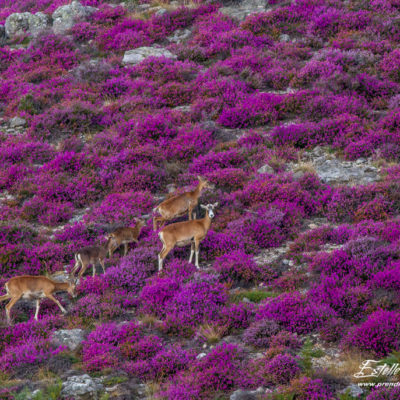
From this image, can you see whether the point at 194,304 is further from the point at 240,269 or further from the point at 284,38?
the point at 284,38

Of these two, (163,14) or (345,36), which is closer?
(345,36)

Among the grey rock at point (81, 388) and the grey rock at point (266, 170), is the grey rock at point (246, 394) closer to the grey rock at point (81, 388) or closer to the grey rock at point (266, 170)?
the grey rock at point (81, 388)

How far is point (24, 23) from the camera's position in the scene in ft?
99.7

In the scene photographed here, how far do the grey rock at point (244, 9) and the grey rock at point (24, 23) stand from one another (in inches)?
365

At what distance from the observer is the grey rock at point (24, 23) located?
→ 3016cm

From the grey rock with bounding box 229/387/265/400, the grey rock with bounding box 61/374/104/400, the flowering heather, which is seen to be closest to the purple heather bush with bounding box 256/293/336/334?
the flowering heather

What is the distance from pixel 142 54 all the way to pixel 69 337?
17.7m

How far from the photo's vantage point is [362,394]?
8547 millimetres

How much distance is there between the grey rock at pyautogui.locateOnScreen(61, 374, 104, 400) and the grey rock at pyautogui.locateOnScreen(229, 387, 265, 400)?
2149mm

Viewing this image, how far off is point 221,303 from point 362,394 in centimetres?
374

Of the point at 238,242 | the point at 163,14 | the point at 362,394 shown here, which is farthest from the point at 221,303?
the point at 163,14

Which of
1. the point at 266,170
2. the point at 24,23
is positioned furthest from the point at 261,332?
the point at 24,23

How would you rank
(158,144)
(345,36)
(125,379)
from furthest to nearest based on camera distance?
(345,36) → (158,144) → (125,379)

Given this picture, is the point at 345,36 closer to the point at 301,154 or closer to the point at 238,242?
the point at 301,154
